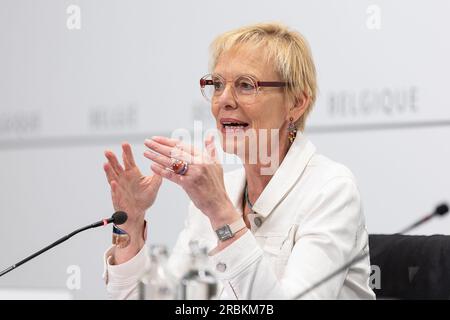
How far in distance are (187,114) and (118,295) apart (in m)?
1.08

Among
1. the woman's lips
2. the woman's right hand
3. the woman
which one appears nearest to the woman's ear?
the woman

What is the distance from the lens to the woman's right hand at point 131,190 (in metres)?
1.75

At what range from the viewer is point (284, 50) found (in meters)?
1.84

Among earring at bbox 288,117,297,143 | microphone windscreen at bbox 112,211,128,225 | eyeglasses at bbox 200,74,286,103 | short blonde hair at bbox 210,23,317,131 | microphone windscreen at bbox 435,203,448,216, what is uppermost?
short blonde hair at bbox 210,23,317,131

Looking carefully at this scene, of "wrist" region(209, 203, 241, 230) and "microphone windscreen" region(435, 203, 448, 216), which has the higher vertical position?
"microphone windscreen" region(435, 203, 448, 216)

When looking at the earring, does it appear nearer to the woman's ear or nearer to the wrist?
the woman's ear

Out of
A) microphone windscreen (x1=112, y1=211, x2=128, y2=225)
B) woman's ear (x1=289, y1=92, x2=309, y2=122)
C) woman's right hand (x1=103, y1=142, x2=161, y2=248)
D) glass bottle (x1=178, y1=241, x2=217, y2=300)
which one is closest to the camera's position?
glass bottle (x1=178, y1=241, x2=217, y2=300)

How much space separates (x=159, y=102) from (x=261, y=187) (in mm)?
1016

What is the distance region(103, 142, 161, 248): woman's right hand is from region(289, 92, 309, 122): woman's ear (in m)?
0.36

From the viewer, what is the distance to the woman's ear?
190 centimetres

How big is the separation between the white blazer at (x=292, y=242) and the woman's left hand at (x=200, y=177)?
67mm

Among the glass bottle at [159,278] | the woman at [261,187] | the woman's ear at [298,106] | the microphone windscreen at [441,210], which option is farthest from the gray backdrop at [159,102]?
the microphone windscreen at [441,210]

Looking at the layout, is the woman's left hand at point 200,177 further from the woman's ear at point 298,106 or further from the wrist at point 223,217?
the woman's ear at point 298,106

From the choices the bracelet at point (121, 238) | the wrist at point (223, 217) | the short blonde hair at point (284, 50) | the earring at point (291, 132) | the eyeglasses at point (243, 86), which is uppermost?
the short blonde hair at point (284, 50)
